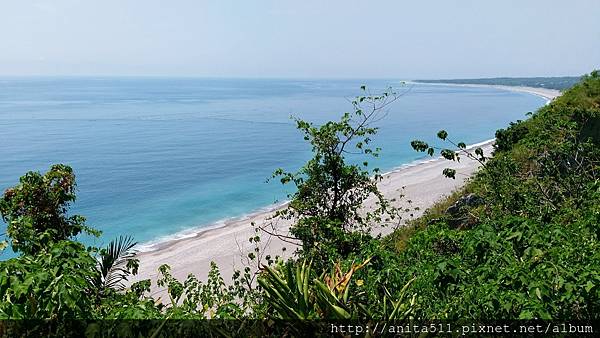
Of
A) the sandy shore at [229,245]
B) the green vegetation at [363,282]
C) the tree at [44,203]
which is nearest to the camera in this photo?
the green vegetation at [363,282]

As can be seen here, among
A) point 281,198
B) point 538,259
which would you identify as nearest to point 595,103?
point 281,198

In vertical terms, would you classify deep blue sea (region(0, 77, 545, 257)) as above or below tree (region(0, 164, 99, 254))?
below

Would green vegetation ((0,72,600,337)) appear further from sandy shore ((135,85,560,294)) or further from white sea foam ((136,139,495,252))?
white sea foam ((136,139,495,252))

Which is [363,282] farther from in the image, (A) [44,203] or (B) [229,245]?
(B) [229,245]

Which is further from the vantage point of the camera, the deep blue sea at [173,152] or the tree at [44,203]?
the deep blue sea at [173,152]

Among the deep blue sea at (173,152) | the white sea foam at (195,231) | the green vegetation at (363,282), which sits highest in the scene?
the green vegetation at (363,282)

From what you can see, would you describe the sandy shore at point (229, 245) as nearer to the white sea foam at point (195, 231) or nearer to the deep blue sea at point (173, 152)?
the white sea foam at point (195, 231)

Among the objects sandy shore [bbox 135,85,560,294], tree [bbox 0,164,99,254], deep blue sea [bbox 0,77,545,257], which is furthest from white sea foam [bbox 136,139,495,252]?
tree [bbox 0,164,99,254]

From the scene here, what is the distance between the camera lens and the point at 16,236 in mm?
6125

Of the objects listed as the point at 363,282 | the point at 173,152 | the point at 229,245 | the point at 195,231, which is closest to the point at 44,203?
the point at 363,282

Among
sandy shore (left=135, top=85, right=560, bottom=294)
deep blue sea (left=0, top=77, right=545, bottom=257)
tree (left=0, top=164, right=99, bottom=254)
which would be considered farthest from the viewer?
deep blue sea (left=0, top=77, right=545, bottom=257)

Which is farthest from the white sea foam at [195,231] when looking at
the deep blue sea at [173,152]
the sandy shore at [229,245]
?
the deep blue sea at [173,152]

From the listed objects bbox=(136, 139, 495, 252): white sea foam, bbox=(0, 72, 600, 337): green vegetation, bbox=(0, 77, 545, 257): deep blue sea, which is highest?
bbox=(0, 72, 600, 337): green vegetation

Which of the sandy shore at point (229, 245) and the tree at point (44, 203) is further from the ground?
the tree at point (44, 203)
